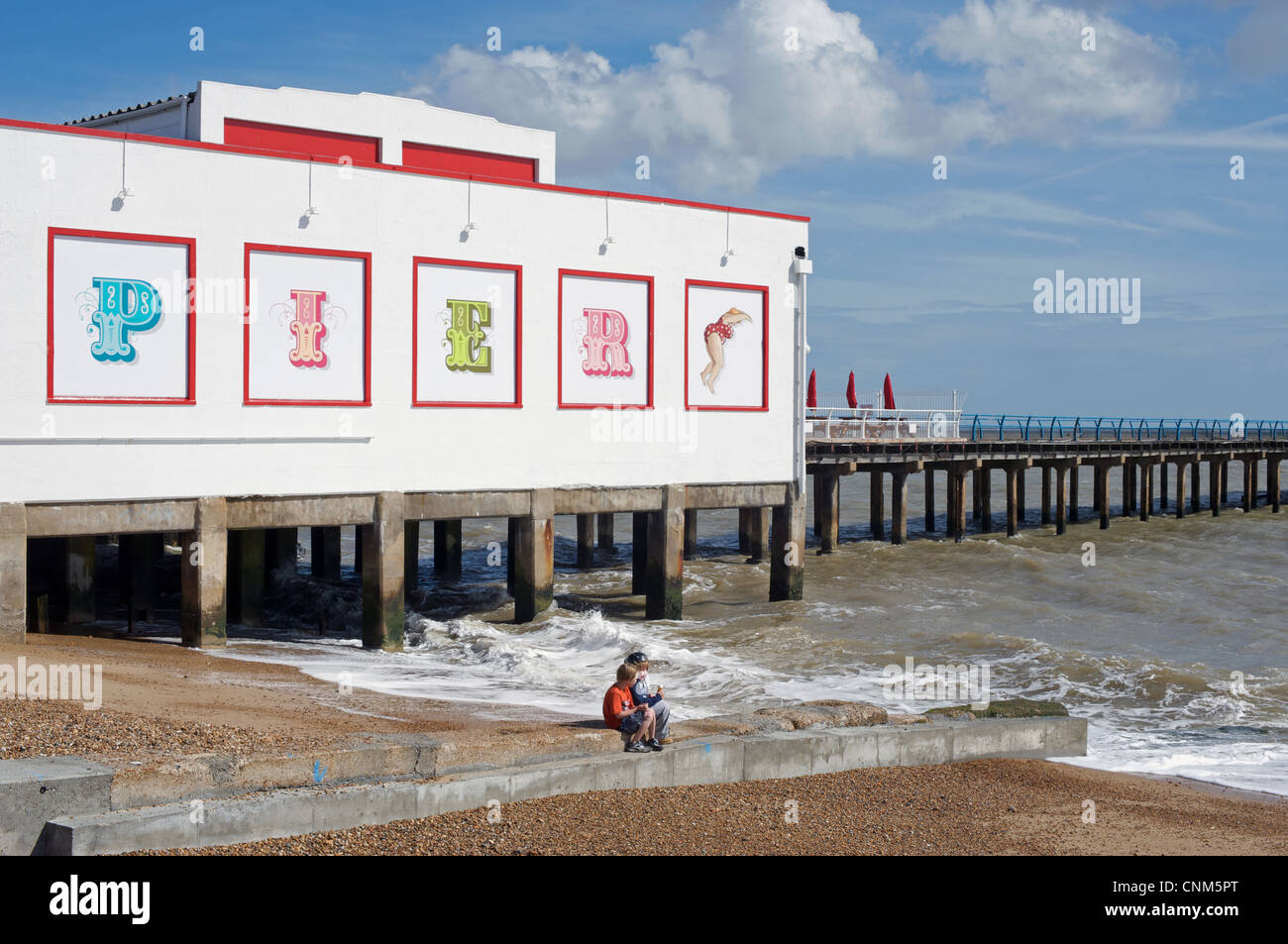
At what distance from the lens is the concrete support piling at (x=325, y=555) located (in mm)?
32438

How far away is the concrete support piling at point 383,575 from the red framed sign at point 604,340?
3.87m

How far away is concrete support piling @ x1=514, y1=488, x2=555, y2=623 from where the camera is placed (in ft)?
74.6

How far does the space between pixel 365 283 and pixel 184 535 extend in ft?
15.7

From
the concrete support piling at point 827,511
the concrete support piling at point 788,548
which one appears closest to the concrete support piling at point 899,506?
the concrete support piling at point 827,511

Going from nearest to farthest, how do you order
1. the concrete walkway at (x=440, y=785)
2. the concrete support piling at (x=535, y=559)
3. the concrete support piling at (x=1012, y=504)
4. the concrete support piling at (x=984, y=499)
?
the concrete walkway at (x=440, y=785)
the concrete support piling at (x=535, y=559)
the concrete support piling at (x=1012, y=504)
the concrete support piling at (x=984, y=499)

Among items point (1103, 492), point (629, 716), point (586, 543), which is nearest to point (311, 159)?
point (629, 716)

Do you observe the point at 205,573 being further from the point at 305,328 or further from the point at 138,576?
the point at 138,576

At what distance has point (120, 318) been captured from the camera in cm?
1827

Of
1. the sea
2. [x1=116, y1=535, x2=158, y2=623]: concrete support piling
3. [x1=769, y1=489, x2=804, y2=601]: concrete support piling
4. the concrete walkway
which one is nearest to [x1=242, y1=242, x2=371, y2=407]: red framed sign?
the sea

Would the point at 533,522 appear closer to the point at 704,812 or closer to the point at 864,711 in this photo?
the point at 864,711

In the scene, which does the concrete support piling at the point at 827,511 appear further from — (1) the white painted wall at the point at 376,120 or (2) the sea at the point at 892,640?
(1) the white painted wall at the point at 376,120

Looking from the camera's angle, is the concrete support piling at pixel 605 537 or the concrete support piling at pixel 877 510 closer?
the concrete support piling at pixel 605 537

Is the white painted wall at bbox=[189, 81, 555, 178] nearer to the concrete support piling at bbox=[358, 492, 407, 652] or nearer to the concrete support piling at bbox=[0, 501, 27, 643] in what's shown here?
the concrete support piling at bbox=[358, 492, 407, 652]
